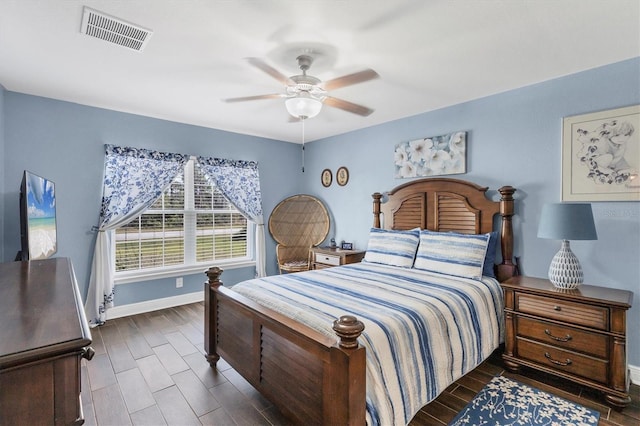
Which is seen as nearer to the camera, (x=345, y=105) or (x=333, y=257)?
(x=345, y=105)

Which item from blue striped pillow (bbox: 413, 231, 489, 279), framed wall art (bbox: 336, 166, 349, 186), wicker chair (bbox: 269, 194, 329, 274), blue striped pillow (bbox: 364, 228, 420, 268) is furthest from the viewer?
wicker chair (bbox: 269, 194, 329, 274)

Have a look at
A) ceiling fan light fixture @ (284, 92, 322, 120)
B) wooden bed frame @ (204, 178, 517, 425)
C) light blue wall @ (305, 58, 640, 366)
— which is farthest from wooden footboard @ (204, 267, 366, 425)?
light blue wall @ (305, 58, 640, 366)

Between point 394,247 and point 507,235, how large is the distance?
1.08 meters

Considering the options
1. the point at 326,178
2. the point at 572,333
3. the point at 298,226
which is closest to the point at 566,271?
the point at 572,333

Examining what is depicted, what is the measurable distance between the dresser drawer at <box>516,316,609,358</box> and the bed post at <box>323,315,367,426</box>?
5.77 ft

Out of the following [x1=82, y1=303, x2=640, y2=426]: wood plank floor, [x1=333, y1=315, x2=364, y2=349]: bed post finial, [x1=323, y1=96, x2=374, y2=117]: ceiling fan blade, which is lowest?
[x1=82, y1=303, x2=640, y2=426]: wood plank floor

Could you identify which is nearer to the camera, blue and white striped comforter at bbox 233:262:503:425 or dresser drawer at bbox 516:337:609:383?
blue and white striped comforter at bbox 233:262:503:425

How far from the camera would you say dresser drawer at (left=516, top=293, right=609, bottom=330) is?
7.02 feet

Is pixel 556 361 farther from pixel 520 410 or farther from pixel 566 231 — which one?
pixel 566 231

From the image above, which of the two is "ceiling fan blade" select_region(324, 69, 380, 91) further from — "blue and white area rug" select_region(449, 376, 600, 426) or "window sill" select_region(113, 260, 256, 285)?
"window sill" select_region(113, 260, 256, 285)

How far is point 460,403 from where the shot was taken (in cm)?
214

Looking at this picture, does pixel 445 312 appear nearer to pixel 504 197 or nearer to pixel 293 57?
pixel 504 197

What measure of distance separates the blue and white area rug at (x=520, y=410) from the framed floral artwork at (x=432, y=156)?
210 cm

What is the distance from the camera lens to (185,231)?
14.2ft
